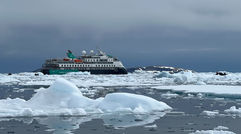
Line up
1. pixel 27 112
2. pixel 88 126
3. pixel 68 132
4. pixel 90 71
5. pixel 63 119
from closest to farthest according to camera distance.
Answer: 1. pixel 68 132
2. pixel 88 126
3. pixel 63 119
4. pixel 27 112
5. pixel 90 71

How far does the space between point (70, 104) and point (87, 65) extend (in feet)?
239

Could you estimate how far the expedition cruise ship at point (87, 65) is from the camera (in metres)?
85.9

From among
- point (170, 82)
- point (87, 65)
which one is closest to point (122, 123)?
point (170, 82)

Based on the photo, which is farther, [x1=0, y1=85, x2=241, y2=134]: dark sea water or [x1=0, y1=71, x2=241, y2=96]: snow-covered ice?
[x1=0, y1=71, x2=241, y2=96]: snow-covered ice

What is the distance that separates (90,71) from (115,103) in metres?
72.5

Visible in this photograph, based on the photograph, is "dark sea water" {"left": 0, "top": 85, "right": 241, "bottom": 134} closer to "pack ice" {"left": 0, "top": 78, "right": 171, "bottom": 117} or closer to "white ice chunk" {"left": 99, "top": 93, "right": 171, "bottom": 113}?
"pack ice" {"left": 0, "top": 78, "right": 171, "bottom": 117}

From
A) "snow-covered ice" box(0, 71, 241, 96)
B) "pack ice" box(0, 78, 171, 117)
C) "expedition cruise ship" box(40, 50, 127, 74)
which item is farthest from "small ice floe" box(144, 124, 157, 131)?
"expedition cruise ship" box(40, 50, 127, 74)

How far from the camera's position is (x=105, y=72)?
87.4 m

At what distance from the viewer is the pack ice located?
44.4 feet

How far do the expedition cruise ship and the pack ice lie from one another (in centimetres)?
7040

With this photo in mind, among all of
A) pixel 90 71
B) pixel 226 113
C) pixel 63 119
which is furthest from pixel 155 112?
pixel 90 71

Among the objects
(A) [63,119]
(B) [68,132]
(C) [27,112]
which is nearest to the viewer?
(B) [68,132]

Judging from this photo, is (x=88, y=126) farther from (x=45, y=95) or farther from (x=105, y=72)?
(x=105, y=72)

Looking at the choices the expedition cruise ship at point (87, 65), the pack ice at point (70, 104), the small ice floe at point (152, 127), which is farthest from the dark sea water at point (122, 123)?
the expedition cruise ship at point (87, 65)
